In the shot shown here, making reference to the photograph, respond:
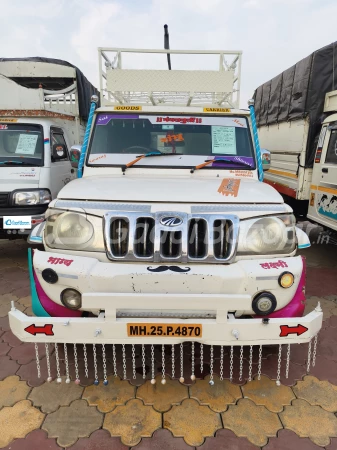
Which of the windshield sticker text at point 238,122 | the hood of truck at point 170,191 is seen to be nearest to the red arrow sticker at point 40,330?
the hood of truck at point 170,191

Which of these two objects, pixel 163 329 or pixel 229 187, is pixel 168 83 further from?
pixel 163 329

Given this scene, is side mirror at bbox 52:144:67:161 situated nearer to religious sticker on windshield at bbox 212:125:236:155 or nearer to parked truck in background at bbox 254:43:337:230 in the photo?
religious sticker on windshield at bbox 212:125:236:155

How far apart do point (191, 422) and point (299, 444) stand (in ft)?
2.23

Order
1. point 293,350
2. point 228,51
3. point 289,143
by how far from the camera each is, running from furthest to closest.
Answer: point 289,143, point 228,51, point 293,350

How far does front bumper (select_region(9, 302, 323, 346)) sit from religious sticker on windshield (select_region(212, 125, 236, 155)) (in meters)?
1.84

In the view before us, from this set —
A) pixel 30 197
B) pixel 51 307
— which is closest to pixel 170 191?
pixel 51 307

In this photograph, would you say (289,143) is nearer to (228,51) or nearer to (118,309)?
(228,51)

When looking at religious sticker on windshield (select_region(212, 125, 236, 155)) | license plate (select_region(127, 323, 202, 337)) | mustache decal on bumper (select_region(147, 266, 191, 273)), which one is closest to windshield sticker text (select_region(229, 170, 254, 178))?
religious sticker on windshield (select_region(212, 125, 236, 155))

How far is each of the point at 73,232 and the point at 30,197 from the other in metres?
2.85

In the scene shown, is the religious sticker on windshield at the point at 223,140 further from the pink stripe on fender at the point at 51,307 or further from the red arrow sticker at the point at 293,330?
the pink stripe on fender at the point at 51,307

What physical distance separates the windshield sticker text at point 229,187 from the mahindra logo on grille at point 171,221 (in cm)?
46

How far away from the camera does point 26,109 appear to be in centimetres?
537

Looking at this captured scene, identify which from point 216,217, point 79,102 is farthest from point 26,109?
point 216,217

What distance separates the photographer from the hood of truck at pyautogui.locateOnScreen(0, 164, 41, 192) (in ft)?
16.0
